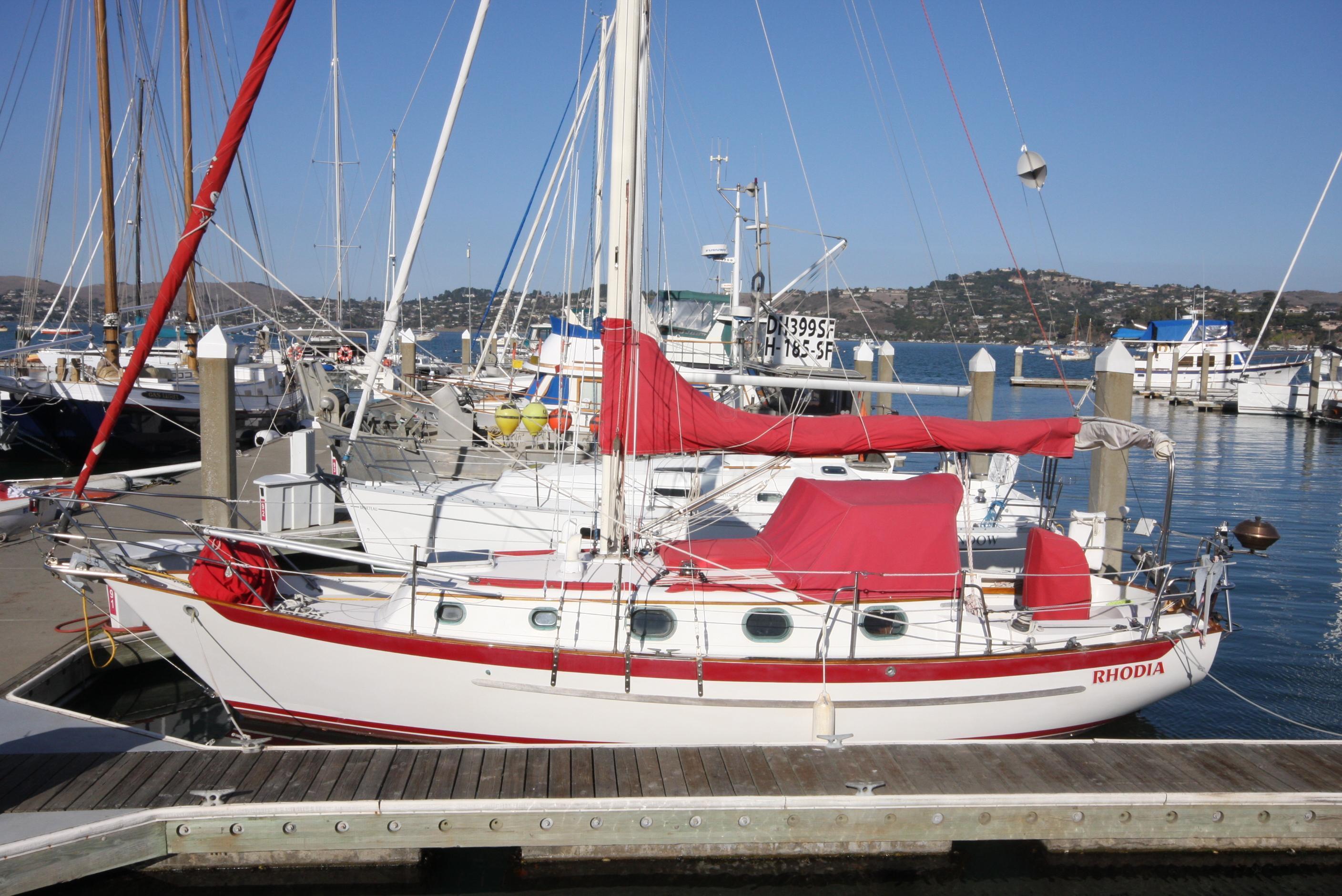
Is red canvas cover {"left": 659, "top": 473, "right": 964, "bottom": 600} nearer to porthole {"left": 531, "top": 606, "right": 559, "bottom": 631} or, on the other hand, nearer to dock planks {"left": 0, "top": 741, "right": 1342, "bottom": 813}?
porthole {"left": 531, "top": 606, "right": 559, "bottom": 631}

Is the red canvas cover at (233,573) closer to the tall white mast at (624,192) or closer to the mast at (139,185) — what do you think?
A: the tall white mast at (624,192)

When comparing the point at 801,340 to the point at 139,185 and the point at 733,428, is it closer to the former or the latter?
the point at 733,428

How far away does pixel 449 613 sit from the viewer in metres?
8.89

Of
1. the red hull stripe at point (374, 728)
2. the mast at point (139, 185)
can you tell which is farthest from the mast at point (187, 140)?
the red hull stripe at point (374, 728)

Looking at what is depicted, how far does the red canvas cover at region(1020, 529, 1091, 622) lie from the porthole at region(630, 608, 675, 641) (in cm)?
376

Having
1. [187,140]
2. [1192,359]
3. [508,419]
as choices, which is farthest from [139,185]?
[1192,359]

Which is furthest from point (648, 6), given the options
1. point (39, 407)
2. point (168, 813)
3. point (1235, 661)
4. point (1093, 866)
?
point (39, 407)

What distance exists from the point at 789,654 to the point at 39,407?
26382 mm

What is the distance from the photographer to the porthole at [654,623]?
8.72 metres

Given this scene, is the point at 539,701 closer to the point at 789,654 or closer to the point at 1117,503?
the point at 789,654

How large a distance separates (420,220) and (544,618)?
4.90 metres

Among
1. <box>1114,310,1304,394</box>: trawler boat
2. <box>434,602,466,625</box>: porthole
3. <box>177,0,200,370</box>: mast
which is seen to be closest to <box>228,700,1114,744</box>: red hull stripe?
<box>434,602,466,625</box>: porthole

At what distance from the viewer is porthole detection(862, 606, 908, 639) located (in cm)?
884

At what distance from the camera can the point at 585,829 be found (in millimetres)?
6844
